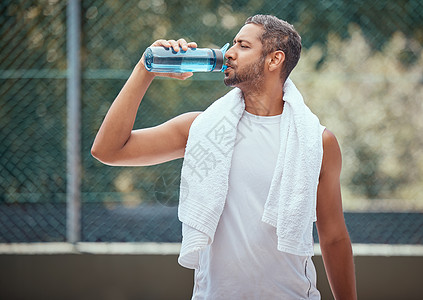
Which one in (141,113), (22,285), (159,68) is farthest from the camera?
(141,113)

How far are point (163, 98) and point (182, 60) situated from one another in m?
2.07

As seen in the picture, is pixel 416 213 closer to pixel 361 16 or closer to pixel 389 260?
pixel 389 260

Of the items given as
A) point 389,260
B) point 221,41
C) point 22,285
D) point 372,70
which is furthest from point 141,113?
point 389,260

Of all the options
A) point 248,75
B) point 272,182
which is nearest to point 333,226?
point 272,182

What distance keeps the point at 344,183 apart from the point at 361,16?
1.29 metres

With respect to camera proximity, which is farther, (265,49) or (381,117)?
(381,117)

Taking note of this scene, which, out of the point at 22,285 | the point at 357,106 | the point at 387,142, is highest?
the point at 357,106

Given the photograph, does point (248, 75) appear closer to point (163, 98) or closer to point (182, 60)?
point (182, 60)

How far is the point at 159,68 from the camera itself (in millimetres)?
1791

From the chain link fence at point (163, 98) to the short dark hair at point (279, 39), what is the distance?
1927 mm

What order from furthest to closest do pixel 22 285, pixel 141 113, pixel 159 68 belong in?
pixel 141 113, pixel 22 285, pixel 159 68

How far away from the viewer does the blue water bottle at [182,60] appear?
1.78 metres

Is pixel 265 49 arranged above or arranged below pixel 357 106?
above

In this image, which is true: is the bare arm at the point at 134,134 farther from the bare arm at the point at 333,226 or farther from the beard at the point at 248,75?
the bare arm at the point at 333,226
